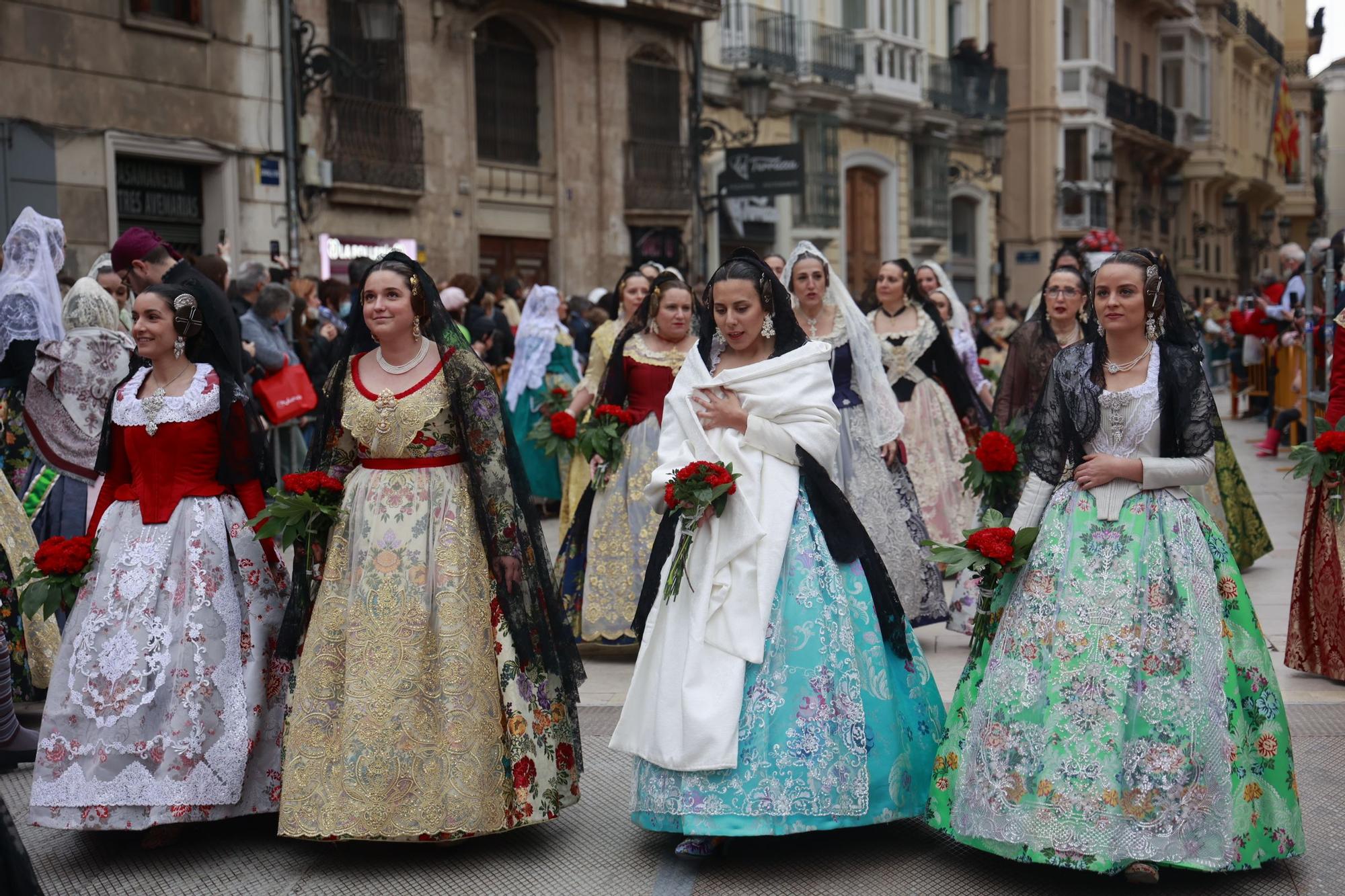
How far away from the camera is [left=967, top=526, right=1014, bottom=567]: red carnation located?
4.61 m

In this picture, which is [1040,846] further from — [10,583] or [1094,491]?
[10,583]

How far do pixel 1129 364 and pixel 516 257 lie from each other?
16.4m

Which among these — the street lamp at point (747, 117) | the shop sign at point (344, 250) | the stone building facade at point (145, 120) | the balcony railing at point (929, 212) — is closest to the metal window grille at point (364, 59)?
the stone building facade at point (145, 120)

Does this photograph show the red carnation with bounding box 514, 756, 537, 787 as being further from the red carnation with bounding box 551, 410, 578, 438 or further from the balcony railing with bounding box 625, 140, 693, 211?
the balcony railing with bounding box 625, 140, 693, 211

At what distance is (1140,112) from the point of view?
139ft

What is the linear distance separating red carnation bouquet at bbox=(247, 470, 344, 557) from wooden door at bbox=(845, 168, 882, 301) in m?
23.9

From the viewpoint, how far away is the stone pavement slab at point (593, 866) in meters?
4.59

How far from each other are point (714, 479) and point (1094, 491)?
1.13m

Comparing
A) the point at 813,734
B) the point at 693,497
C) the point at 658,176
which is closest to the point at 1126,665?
the point at 813,734

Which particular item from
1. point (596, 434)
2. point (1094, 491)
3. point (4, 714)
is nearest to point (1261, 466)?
point (596, 434)

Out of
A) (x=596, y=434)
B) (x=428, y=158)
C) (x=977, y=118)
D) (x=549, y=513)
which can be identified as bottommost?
(x=549, y=513)

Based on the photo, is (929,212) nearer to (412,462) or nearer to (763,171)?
(763,171)

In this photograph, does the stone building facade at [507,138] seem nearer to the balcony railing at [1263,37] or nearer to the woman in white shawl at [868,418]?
the woman in white shawl at [868,418]

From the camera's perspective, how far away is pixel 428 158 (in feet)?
61.5
